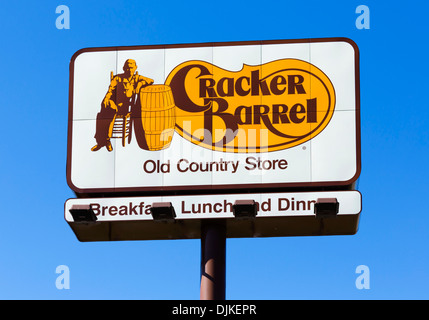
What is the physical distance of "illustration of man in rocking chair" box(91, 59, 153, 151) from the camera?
81.4 ft

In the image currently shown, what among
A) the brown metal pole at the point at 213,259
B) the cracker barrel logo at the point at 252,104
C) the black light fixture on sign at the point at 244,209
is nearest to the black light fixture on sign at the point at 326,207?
the black light fixture on sign at the point at 244,209

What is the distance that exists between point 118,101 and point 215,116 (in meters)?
2.58

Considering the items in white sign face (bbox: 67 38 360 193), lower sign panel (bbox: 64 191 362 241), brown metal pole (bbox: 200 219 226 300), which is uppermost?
white sign face (bbox: 67 38 360 193)

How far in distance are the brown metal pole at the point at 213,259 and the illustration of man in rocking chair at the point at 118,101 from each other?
10.8ft

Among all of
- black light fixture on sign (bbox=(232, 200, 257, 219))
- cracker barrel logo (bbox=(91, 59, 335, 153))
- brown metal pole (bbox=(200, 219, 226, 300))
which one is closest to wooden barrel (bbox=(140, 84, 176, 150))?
cracker barrel logo (bbox=(91, 59, 335, 153))

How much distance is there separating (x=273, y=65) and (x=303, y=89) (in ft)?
3.44

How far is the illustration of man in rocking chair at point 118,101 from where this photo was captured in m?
24.8

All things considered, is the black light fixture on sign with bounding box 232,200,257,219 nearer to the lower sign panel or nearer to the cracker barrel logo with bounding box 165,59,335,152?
the lower sign panel

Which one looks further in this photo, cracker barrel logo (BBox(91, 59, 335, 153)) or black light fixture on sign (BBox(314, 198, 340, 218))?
cracker barrel logo (BBox(91, 59, 335, 153))

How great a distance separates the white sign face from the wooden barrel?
3 cm

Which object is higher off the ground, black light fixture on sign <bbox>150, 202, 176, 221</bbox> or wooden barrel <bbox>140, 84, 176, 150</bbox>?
wooden barrel <bbox>140, 84, 176, 150</bbox>
